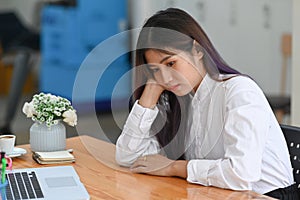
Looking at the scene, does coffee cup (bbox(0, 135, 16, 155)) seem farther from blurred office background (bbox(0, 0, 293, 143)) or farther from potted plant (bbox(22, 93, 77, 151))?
blurred office background (bbox(0, 0, 293, 143))

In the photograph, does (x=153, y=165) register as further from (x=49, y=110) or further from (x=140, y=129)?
(x=49, y=110)

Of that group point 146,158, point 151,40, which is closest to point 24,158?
point 146,158

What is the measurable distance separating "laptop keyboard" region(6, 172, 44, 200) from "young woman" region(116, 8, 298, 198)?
0.33 m

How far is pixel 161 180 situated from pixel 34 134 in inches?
21.8

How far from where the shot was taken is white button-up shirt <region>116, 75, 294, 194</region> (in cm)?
191

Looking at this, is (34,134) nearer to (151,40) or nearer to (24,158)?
(24,158)

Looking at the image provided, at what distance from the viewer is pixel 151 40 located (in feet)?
6.79

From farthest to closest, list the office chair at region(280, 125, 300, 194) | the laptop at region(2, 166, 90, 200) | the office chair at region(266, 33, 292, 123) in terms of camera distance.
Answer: the office chair at region(266, 33, 292, 123)
the office chair at region(280, 125, 300, 194)
the laptop at region(2, 166, 90, 200)

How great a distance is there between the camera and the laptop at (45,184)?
1.85 m

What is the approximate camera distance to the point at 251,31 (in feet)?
17.1

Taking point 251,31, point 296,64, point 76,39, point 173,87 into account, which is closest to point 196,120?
point 173,87

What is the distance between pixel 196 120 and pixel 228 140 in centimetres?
22

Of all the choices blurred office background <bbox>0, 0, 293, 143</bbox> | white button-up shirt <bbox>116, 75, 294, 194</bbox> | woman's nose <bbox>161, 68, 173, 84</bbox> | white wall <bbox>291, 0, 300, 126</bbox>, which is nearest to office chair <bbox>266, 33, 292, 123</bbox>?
blurred office background <bbox>0, 0, 293, 143</bbox>

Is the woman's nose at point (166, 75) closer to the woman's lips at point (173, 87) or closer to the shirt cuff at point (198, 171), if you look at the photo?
the woman's lips at point (173, 87)
